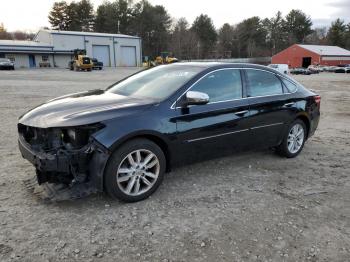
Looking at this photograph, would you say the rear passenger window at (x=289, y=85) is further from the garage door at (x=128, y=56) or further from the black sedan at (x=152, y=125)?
the garage door at (x=128, y=56)

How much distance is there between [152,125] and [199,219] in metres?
1.18

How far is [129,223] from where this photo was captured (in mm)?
3514

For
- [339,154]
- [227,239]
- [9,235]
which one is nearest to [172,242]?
[227,239]

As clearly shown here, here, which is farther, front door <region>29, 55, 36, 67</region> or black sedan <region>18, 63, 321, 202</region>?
front door <region>29, 55, 36, 67</region>

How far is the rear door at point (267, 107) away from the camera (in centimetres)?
507

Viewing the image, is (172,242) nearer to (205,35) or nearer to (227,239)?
(227,239)

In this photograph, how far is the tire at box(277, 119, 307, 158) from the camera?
5.69m

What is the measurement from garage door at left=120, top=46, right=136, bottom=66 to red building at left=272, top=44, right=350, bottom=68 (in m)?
34.4

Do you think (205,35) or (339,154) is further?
(205,35)

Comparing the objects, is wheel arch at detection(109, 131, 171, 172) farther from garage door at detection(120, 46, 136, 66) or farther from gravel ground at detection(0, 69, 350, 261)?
garage door at detection(120, 46, 136, 66)

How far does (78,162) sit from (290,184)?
2.86m

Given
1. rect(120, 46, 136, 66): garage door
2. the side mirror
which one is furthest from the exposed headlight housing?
rect(120, 46, 136, 66): garage door

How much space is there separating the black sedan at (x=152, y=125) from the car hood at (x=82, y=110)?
11mm

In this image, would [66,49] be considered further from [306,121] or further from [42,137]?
[42,137]
